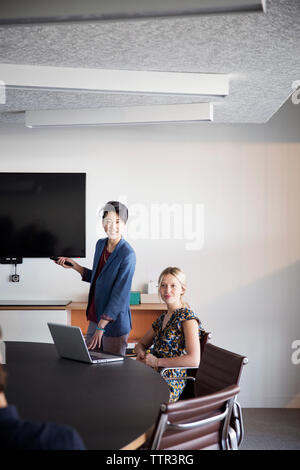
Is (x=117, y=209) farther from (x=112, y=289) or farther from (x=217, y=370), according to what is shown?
(x=217, y=370)

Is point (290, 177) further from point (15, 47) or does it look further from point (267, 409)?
point (15, 47)

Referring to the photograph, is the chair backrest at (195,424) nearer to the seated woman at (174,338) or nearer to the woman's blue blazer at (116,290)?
→ the seated woman at (174,338)

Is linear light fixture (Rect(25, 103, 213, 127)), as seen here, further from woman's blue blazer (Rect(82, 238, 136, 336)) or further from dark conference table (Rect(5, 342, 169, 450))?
dark conference table (Rect(5, 342, 169, 450))

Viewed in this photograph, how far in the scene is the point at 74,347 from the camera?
2.67 meters

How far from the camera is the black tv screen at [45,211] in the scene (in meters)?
5.07

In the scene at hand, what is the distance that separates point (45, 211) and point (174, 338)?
262 cm

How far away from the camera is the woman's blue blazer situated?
3.30 meters

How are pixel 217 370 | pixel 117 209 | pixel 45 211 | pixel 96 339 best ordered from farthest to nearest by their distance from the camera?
pixel 45 211 → pixel 117 209 → pixel 96 339 → pixel 217 370

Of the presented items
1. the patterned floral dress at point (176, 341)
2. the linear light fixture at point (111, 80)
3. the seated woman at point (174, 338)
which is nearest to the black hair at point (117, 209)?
the seated woman at point (174, 338)

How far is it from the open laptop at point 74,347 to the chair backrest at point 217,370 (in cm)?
44

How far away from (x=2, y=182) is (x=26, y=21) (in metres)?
2.90

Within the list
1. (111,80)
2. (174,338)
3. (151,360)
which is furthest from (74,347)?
(111,80)

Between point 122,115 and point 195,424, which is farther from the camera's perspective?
point 122,115
